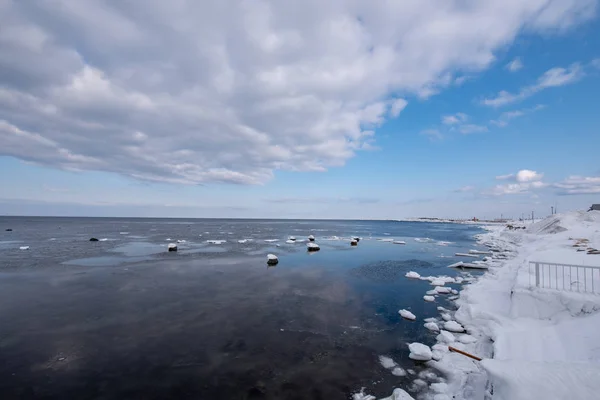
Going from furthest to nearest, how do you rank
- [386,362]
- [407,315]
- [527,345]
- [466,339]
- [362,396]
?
1. [407,315]
2. [466,339]
3. [386,362]
4. [527,345]
5. [362,396]

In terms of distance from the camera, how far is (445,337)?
11.8 m

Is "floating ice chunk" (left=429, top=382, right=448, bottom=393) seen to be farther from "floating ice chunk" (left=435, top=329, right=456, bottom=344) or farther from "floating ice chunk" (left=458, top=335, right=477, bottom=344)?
"floating ice chunk" (left=458, top=335, right=477, bottom=344)

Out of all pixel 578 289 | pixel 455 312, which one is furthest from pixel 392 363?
pixel 578 289

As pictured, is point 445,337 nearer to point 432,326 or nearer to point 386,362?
point 432,326

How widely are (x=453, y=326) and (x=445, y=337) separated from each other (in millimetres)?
1358

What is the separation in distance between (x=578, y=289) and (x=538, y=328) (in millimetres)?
3277

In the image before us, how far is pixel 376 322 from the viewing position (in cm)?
1399

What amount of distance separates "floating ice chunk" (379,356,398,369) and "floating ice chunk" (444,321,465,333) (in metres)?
4.21

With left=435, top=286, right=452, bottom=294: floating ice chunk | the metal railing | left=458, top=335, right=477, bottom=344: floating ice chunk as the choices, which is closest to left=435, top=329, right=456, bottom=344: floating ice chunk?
left=458, top=335, right=477, bottom=344: floating ice chunk

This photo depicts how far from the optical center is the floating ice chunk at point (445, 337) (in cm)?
1155

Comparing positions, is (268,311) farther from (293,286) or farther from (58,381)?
(58,381)

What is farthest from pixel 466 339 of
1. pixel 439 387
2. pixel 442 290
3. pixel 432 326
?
pixel 442 290

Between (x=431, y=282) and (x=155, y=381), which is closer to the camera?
(x=155, y=381)

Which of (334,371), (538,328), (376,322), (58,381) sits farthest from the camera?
(376,322)
